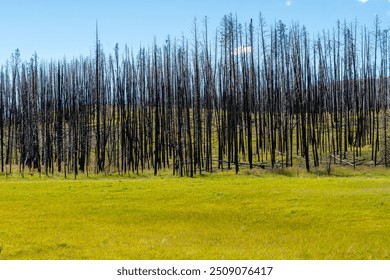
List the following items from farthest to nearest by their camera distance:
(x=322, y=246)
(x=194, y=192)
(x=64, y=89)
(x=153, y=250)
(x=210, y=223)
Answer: (x=64, y=89), (x=194, y=192), (x=210, y=223), (x=322, y=246), (x=153, y=250)

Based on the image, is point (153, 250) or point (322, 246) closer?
point (153, 250)

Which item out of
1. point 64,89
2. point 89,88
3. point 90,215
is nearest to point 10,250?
point 90,215

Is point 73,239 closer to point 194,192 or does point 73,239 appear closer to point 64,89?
point 194,192

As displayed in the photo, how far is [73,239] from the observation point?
50.6 ft

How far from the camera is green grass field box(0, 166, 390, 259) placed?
13.6 meters

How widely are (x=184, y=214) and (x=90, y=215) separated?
13.8 ft

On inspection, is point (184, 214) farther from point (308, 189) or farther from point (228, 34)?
point (228, 34)

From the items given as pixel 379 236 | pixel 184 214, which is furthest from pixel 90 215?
pixel 379 236

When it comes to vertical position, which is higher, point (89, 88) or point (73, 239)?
point (89, 88)

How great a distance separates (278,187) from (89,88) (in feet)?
123

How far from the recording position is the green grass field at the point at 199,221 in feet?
44.7

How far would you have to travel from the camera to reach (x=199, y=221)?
754 inches

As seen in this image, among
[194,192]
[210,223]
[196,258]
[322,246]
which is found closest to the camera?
[196,258]

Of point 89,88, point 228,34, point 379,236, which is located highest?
point 228,34
